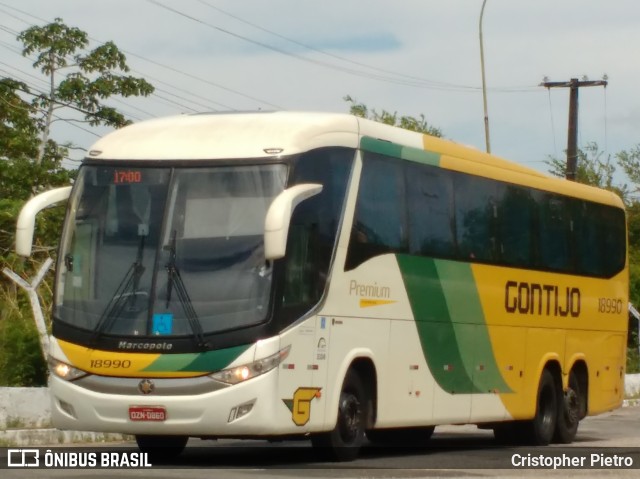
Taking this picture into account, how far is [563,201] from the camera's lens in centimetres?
2239

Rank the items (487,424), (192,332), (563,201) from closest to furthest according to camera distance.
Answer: (192,332) < (487,424) < (563,201)

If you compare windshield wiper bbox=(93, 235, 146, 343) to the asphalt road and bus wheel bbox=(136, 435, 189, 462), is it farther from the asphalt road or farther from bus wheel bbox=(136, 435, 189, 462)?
bus wheel bbox=(136, 435, 189, 462)

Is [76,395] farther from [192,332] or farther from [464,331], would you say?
[464,331]

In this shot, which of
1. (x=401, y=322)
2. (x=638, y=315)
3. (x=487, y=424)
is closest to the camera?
(x=401, y=322)

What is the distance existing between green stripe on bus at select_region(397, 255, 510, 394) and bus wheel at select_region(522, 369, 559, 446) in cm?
153

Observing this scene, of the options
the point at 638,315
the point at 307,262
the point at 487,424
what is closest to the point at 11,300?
the point at 487,424

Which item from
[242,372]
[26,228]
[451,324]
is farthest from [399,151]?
[26,228]

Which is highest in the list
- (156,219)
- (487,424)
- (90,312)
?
(156,219)

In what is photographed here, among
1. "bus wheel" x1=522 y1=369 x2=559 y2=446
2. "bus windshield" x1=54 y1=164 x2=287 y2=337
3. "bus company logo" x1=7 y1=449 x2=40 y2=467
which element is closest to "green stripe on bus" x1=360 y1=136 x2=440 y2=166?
"bus windshield" x1=54 y1=164 x2=287 y2=337

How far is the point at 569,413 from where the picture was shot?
877 inches

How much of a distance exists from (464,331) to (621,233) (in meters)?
6.31

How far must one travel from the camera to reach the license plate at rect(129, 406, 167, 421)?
14492 mm

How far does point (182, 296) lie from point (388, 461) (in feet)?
11.4

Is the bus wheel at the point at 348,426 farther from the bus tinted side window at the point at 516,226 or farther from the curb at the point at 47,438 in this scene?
the bus tinted side window at the point at 516,226
